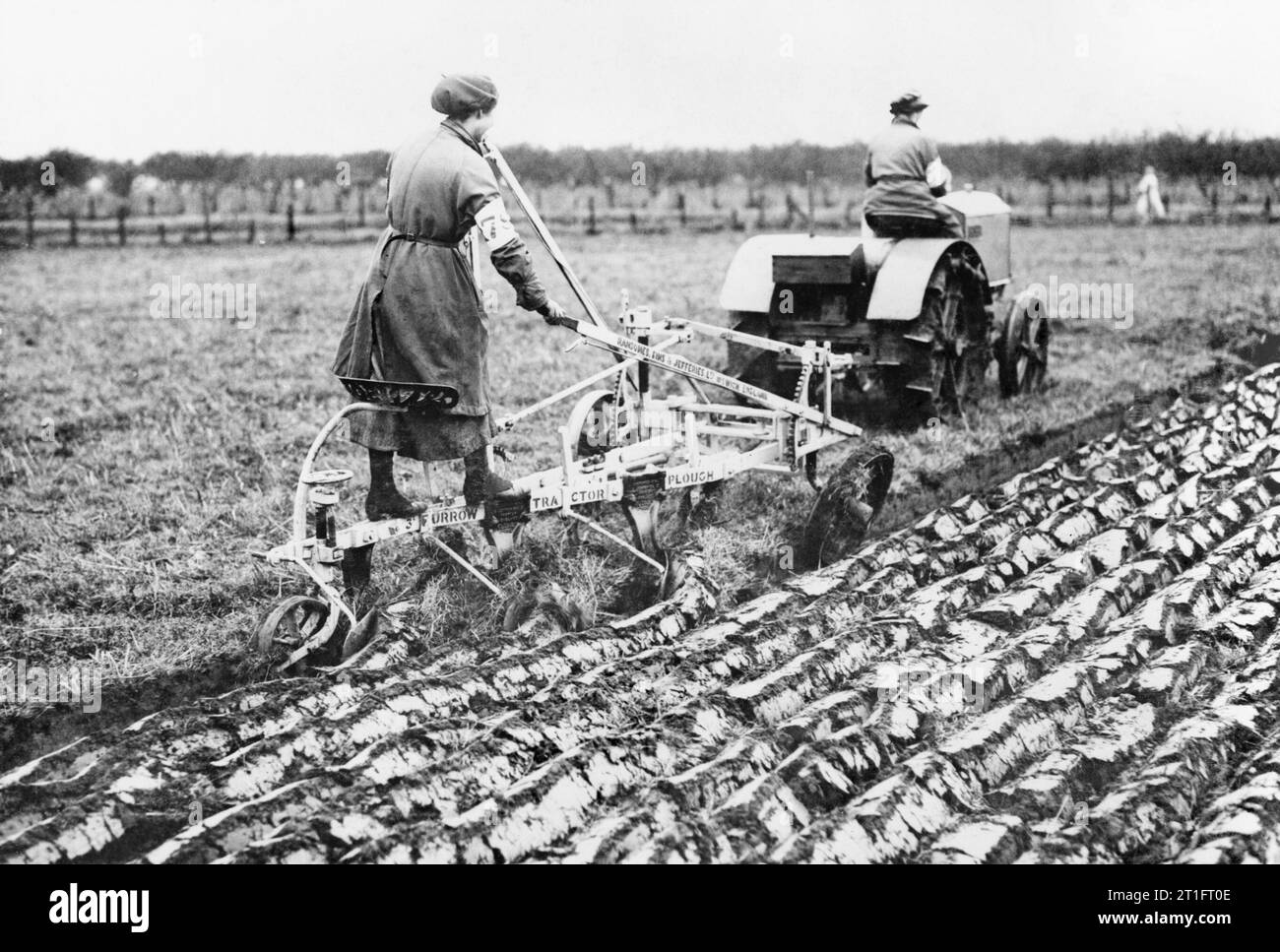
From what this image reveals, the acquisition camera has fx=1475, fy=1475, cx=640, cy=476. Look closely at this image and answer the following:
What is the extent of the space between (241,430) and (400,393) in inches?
143

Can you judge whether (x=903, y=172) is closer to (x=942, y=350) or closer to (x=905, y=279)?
(x=905, y=279)

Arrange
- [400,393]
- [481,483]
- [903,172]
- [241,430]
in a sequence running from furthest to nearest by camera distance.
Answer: [903,172], [241,430], [481,483], [400,393]

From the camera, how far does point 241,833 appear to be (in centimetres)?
396

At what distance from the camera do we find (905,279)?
8.60 meters

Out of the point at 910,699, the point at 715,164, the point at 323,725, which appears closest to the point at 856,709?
the point at 910,699

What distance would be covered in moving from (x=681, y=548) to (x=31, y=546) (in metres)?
2.96

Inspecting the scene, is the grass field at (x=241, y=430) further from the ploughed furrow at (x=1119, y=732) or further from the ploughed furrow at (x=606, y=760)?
the ploughed furrow at (x=1119, y=732)

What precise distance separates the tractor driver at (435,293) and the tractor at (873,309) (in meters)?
3.11

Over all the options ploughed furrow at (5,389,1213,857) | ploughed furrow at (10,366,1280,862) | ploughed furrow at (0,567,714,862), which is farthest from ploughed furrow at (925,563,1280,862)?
ploughed furrow at (0,567,714,862)

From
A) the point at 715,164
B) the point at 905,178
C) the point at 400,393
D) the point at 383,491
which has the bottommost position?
the point at 383,491

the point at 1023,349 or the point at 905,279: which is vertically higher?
the point at 905,279

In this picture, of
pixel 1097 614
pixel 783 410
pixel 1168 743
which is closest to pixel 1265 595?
pixel 1097 614

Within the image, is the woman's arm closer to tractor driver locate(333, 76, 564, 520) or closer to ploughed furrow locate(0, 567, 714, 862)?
tractor driver locate(333, 76, 564, 520)

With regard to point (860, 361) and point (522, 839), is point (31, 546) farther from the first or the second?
point (860, 361)
